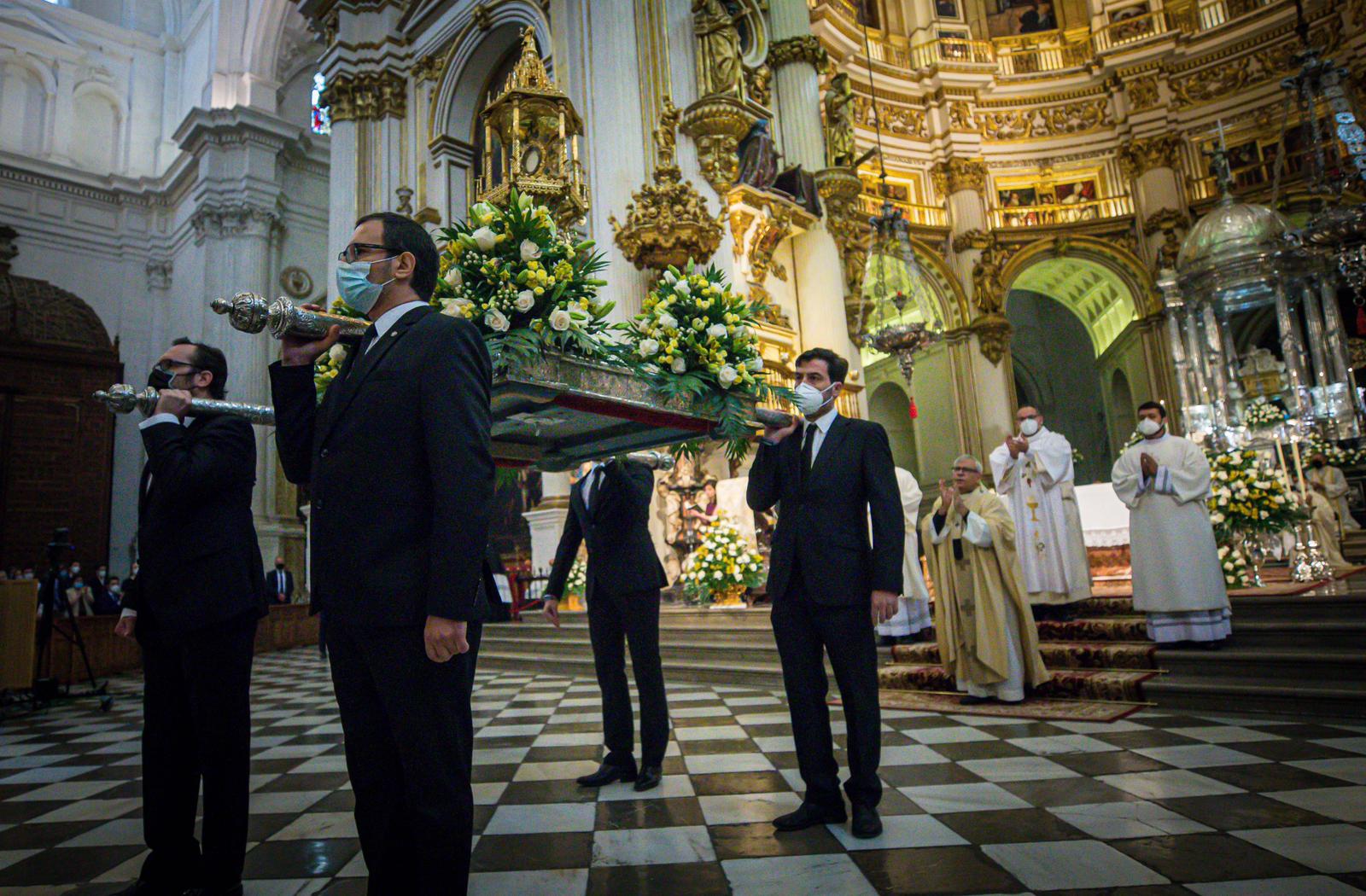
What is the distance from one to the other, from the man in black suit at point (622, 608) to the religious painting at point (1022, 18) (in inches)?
770

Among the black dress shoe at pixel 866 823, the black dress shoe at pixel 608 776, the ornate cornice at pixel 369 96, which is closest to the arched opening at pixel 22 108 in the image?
the ornate cornice at pixel 369 96

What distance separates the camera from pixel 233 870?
87.1 inches

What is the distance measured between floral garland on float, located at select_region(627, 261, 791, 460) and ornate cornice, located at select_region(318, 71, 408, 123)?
511 inches

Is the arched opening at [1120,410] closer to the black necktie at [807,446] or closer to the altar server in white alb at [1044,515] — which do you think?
the altar server in white alb at [1044,515]

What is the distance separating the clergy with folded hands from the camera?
4895 mm

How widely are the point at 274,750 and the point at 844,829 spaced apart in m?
3.36

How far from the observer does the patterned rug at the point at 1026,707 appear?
4336mm

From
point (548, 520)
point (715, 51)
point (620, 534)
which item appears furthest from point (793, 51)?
point (620, 534)

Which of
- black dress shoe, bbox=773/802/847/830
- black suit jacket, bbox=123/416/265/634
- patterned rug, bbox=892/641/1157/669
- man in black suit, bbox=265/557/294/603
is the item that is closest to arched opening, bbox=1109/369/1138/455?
patterned rug, bbox=892/641/1157/669

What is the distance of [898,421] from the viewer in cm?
2044

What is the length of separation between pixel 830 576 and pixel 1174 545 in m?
3.65

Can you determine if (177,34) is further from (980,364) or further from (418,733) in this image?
(418,733)

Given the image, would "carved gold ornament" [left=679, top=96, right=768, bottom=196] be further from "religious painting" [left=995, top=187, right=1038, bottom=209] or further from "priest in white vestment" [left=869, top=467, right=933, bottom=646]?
"religious painting" [left=995, top=187, right=1038, bottom=209]

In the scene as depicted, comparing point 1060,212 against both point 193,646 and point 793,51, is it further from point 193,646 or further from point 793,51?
point 193,646
